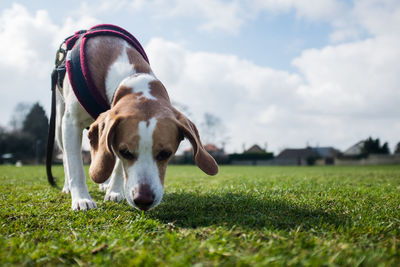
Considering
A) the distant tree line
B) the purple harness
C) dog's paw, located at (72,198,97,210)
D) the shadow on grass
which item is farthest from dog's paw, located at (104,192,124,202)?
the distant tree line

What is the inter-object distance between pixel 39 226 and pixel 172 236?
1.28 meters

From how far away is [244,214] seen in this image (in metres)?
Result: 2.72

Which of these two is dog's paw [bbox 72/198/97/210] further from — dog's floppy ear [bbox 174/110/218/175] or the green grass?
dog's floppy ear [bbox 174/110/218/175]

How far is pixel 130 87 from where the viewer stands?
3.11 metres

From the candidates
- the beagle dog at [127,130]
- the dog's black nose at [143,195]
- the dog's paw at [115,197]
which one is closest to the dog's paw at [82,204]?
the beagle dog at [127,130]

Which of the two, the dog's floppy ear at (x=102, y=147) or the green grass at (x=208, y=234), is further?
the dog's floppy ear at (x=102, y=147)

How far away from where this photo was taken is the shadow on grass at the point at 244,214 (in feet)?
7.93

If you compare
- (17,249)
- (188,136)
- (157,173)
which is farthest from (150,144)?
(17,249)

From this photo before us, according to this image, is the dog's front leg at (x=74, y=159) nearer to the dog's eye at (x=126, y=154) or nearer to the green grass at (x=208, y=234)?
the green grass at (x=208, y=234)

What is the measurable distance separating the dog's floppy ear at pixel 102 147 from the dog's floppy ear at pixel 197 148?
61cm

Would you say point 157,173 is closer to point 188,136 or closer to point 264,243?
point 188,136

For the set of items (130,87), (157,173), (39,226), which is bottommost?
(39,226)

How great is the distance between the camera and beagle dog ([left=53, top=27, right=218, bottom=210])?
8.15 ft

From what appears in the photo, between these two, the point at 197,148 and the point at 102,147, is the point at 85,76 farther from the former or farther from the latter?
the point at 197,148
